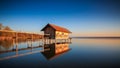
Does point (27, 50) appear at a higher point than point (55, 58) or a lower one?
higher

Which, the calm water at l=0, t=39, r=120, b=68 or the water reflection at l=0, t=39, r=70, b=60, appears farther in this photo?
the water reflection at l=0, t=39, r=70, b=60

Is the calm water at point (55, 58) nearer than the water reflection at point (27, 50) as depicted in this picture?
Yes

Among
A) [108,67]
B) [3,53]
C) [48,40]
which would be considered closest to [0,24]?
[48,40]

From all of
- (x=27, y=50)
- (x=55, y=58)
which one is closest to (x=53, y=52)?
(x=55, y=58)

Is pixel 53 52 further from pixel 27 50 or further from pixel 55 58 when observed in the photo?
pixel 27 50

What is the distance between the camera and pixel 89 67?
7914 millimetres

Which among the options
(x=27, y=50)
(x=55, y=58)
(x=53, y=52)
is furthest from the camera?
(x=27, y=50)

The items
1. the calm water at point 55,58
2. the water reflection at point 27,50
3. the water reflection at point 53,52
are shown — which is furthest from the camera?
the water reflection at point 27,50

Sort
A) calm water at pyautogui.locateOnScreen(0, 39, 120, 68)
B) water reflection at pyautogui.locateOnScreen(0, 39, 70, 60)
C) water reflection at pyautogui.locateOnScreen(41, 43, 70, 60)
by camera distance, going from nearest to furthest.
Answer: calm water at pyautogui.locateOnScreen(0, 39, 120, 68) < water reflection at pyautogui.locateOnScreen(41, 43, 70, 60) < water reflection at pyautogui.locateOnScreen(0, 39, 70, 60)

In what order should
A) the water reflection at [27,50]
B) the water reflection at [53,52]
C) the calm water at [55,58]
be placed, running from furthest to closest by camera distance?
1. the water reflection at [27,50]
2. the water reflection at [53,52]
3. the calm water at [55,58]

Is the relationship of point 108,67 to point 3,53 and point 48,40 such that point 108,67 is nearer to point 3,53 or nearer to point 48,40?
point 3,53

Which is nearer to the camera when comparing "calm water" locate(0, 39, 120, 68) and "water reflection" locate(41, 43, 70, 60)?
"calm water" locate(0, 39, 120, 68)

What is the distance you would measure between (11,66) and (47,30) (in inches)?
768

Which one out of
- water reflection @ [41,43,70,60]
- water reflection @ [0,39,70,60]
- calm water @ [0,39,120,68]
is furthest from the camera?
water reflection @ [0,39,70,60]
